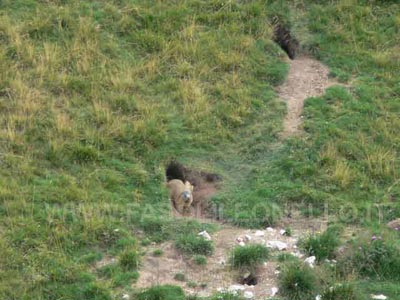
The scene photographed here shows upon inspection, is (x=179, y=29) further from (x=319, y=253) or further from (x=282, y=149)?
(x=319, y=253)

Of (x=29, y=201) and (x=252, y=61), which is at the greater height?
(x=252, y=61)

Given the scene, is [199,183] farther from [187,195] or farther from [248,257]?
[248,257]

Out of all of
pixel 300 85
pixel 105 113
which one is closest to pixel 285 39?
pixel 300 85

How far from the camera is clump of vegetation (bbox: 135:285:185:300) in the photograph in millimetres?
11227

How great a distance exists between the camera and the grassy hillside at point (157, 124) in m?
12.3

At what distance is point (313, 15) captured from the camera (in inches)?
703

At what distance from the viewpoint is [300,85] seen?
1638 cm

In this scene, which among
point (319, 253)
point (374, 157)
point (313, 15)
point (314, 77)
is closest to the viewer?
point (319, 253)

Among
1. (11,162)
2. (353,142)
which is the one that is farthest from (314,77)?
(11,162)

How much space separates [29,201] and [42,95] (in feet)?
9.23

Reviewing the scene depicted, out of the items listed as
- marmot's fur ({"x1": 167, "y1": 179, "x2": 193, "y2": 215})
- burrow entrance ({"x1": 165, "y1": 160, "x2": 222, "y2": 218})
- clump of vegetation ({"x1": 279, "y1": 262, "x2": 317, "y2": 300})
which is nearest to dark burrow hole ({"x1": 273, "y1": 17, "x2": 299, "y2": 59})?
burrow entrance ({"x1": 165, "y1": 160, "x2": 222, "y2": 218})

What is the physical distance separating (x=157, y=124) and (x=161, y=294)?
165 inches

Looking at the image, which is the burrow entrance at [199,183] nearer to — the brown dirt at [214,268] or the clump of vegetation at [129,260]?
the brown dirt at [214,268]

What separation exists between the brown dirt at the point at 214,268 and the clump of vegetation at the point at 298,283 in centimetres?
20
